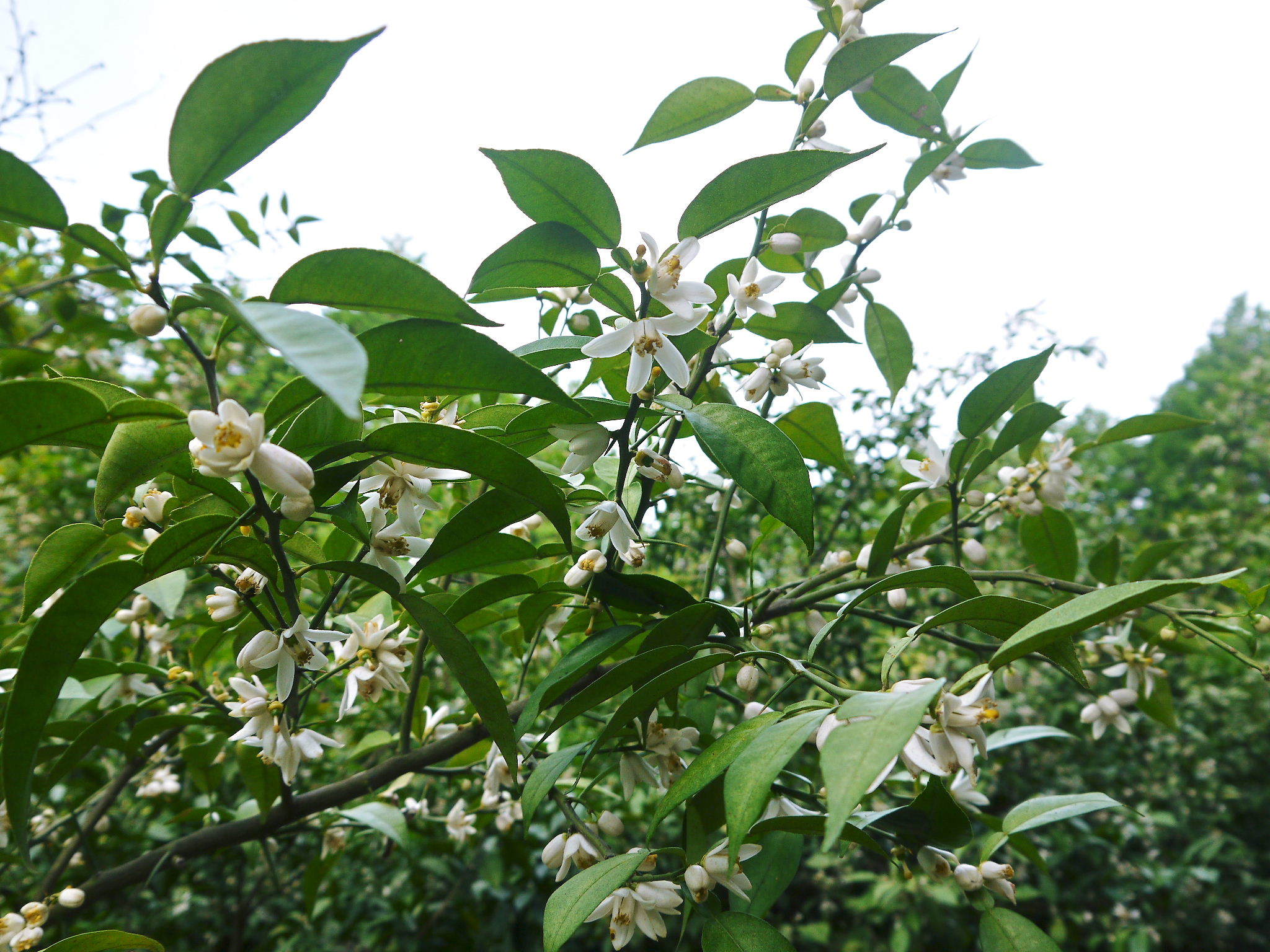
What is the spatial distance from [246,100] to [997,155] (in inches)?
35.2

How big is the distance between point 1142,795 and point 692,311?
10.8 ft

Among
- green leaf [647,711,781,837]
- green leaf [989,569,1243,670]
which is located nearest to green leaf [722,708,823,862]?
green leaf [647,711,781,837]

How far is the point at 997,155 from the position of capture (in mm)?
1002

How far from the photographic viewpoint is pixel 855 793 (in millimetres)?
385

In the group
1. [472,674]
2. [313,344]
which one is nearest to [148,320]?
[313,344]

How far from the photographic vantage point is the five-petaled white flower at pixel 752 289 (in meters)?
0.78

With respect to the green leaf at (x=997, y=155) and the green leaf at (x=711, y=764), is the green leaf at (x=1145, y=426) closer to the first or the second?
the green leaf at (x=997, y=155)

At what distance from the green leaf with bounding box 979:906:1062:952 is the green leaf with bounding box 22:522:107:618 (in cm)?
83

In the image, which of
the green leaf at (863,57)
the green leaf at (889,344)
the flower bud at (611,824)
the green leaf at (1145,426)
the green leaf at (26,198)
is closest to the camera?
the green leaf at (26,198)

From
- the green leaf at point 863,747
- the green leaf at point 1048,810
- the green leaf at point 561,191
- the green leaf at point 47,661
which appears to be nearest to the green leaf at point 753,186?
the green leaf at point 561,191

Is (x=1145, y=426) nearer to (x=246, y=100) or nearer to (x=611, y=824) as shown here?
(x=611, y=824)

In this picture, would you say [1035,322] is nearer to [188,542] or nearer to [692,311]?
[692,311]

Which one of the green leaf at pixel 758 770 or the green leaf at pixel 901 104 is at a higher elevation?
the green leaf at pixel 901 104

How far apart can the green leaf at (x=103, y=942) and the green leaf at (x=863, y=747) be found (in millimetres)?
603
